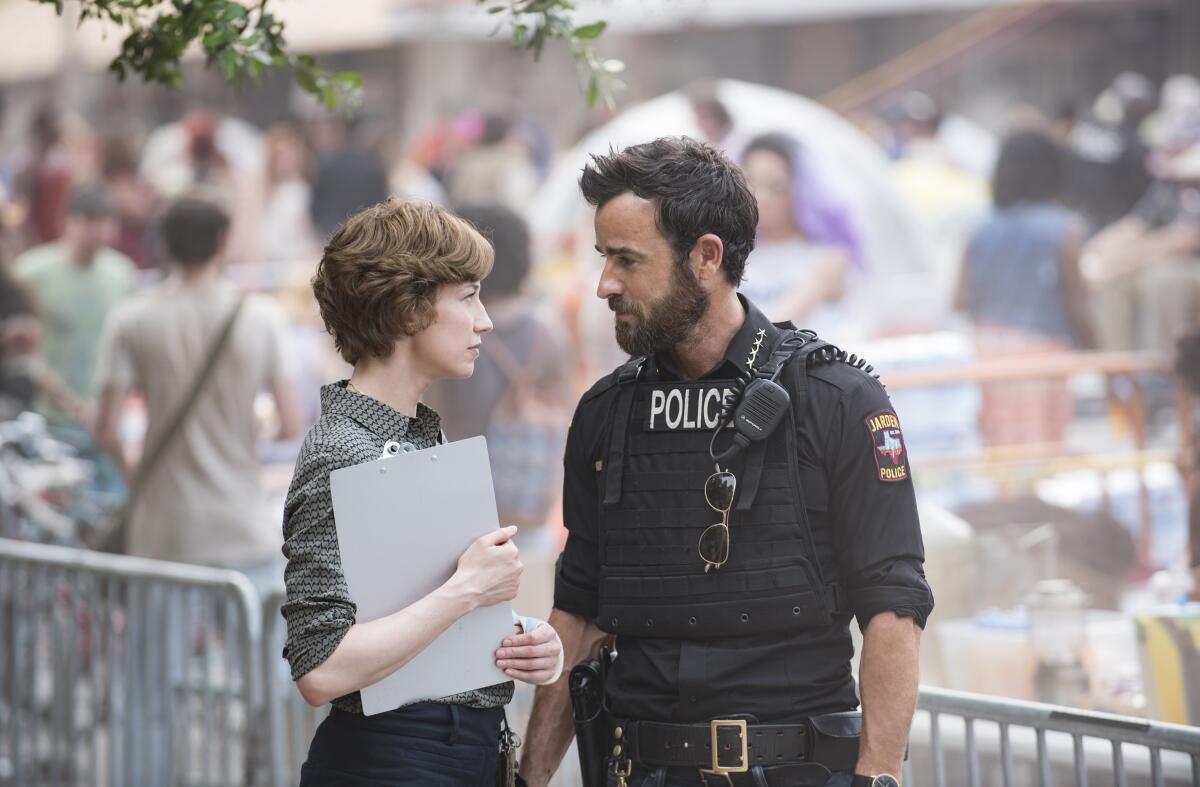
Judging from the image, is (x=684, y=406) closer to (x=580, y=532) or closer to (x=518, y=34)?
(x=580, y=532)

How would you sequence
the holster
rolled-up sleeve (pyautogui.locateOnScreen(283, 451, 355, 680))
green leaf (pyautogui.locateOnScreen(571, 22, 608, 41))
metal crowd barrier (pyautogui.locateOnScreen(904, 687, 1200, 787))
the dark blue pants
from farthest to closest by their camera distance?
green leaf (pyautogui.locateOnScreen(571, 22, 608, 41)) < metal crowd barrier (pyautogui.locateOnScreen(904, 687, 1200, 787)) < the holster < the dark blue pants < rolled-up sleeve (pyautogui.locateOnScreen(283, 451, 355, 680))

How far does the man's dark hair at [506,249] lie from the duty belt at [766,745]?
185 inches

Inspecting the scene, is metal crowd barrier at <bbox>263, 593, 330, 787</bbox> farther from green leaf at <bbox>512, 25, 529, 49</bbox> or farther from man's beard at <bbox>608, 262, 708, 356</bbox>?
man's beard at <bbox>608, 262, 708, 356</bbox>

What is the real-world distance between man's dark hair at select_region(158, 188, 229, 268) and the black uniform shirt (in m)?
3.81

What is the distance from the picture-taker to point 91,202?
8.84m

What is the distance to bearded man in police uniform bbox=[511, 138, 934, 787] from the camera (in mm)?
2402

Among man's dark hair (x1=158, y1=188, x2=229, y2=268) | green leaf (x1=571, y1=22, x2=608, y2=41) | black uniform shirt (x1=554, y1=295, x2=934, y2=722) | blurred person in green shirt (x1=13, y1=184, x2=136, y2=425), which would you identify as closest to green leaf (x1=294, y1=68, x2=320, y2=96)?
green leaf (x1=571, y1=22, x2=608, y2=41)

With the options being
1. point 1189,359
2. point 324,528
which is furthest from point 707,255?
point 1189,359

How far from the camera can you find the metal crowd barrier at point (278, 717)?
4344mm

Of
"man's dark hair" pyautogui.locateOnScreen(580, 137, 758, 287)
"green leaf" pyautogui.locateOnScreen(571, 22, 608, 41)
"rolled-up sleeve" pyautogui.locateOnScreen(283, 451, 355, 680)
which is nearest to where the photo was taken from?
"rolled-up sleeve" pyautogui.locateOnScreen(283, 451, 355, 680)

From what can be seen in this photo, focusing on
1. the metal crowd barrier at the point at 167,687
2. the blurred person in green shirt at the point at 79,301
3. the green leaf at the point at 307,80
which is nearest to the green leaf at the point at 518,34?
the green leaf at the point at 307,80

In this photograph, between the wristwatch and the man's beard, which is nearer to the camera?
the wristwatch

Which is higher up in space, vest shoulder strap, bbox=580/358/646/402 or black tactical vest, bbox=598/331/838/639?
vest shoulder strap, bbox=580/358/646/402

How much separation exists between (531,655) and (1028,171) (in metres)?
5.39
